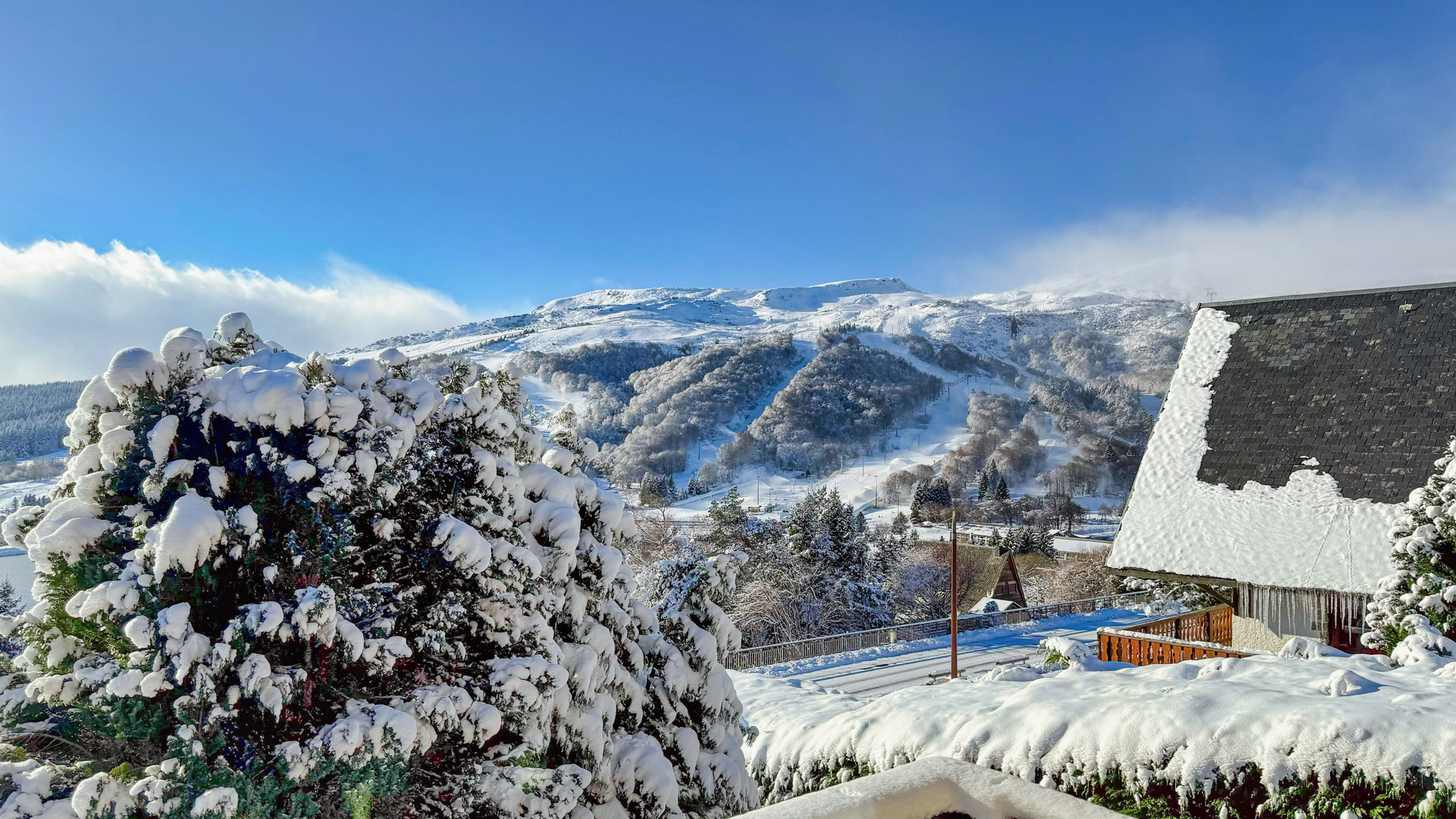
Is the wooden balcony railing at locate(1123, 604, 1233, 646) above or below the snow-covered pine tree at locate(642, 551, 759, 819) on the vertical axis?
below

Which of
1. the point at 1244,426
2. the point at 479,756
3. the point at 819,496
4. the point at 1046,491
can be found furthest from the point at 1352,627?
the point at 1046,491

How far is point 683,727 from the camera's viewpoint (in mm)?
6082

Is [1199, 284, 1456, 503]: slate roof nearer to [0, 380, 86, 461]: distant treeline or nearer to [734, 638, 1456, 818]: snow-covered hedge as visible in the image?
[734, 638, 1456, 818]: snow-covered hedge

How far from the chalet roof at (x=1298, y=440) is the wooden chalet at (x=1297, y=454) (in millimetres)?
19

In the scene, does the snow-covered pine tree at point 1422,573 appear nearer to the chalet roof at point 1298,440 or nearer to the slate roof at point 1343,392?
the chalet roof at point 1298,440

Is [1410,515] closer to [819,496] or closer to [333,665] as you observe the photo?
[333,665]

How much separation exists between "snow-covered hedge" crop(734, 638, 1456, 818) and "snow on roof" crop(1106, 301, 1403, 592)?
108 inches

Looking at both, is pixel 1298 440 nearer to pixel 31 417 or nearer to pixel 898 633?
pixel 898 633

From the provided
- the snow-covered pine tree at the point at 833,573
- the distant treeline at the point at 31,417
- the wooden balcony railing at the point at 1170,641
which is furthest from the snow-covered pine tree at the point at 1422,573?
the distant treeline at the point at 31,417

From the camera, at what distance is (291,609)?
393cm

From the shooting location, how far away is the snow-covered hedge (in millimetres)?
4238

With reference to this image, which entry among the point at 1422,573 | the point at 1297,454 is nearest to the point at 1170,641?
the point at 1422,573

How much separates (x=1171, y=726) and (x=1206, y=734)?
0.18 metres

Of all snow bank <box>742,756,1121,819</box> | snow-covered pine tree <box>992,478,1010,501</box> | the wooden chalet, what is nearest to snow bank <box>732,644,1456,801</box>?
snow bank <box>742,756,1121,819</box>
